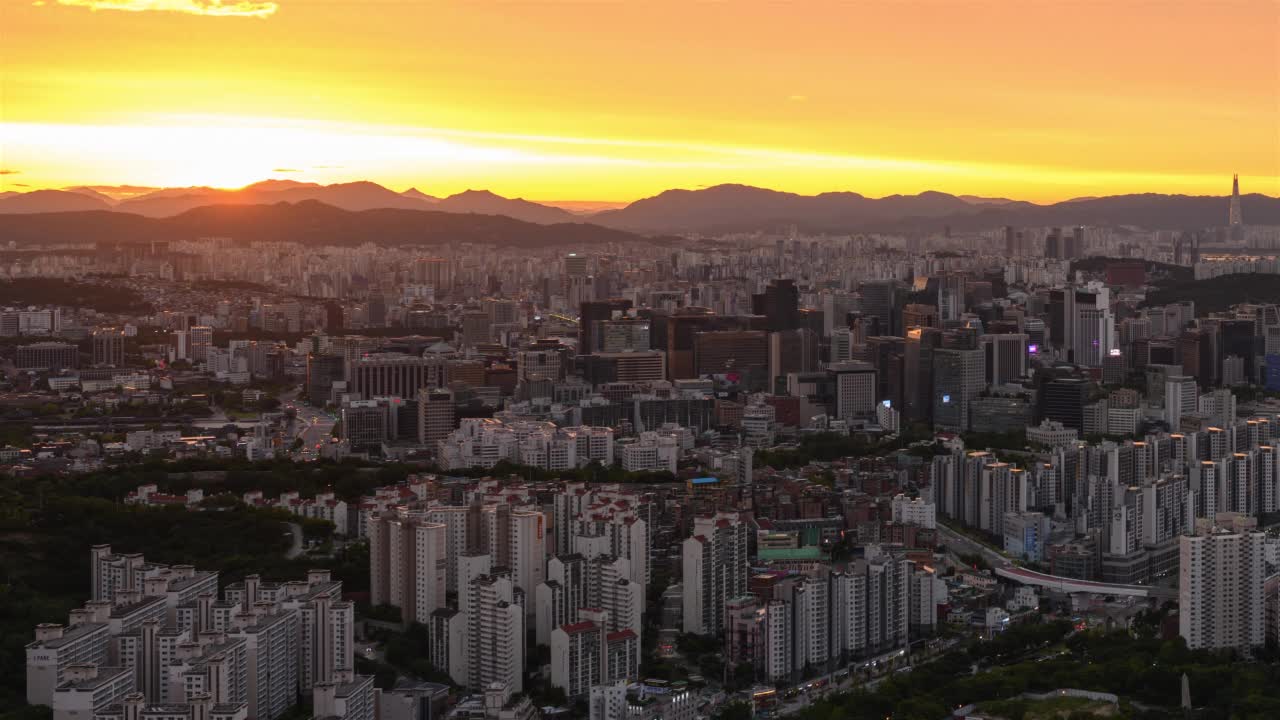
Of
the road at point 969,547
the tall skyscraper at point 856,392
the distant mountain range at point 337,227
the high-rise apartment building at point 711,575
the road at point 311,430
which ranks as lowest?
the road at point 969,547

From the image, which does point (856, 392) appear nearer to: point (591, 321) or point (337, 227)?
point (591, 321)

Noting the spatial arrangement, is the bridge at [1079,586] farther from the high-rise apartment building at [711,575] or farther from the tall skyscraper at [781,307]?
the tall skyscraper at [781,307]

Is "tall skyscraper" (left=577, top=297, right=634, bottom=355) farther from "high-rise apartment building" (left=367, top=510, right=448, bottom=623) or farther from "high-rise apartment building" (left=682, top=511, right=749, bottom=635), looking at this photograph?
"high-rise apartment building" (left=367, top=510, right=448, bottom=623)

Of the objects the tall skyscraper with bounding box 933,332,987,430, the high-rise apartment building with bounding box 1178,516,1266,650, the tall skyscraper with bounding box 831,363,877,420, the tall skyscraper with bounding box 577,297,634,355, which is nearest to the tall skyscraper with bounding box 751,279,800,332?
the tall skyscraper with bounding box 577,297,634,355

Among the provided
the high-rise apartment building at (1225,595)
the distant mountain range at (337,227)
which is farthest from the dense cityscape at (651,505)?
the distant mountain range at (337,227)

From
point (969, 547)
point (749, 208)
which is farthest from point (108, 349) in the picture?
point (749, 208)

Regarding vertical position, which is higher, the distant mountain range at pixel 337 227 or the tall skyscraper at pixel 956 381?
the distant mountain range at pixel 337 227
